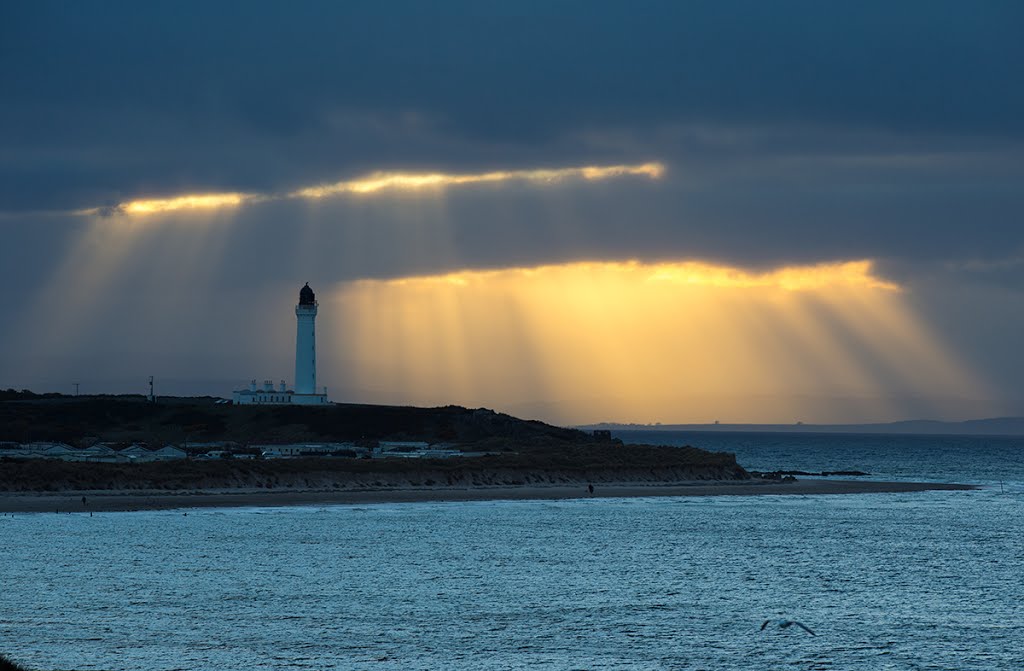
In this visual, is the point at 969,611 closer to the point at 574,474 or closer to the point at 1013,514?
the point at 1013,514

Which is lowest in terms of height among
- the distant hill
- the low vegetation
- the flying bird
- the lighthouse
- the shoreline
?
the flying bird

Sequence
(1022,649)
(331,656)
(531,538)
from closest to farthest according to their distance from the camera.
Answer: (331,656), (1022,649), (531,538)

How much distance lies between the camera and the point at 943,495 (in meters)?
111

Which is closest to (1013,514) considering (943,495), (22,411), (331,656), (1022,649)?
Answer: (943,495)

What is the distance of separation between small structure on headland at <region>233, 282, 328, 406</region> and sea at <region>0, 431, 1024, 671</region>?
84.3 meters

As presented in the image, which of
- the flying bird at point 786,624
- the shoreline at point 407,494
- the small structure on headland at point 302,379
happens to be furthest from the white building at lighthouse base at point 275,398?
the flying bird at point 786,624

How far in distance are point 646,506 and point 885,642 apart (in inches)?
2254

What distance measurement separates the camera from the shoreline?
80750 millimetres

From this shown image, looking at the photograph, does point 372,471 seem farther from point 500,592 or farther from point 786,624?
point 786,624

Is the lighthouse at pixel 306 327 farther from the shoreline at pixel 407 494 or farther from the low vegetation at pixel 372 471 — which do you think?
the shoreline at pixel 407 494

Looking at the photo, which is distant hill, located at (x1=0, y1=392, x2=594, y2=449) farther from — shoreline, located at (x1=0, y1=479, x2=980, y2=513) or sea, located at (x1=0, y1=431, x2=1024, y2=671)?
sea, located at (x1=0, y1=431, x2=1024, y2=671)

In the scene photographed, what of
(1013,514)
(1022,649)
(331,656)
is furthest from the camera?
(1013,514)

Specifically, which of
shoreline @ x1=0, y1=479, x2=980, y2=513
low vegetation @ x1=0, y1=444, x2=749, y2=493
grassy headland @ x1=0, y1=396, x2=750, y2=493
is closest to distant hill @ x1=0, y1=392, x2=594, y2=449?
grassy headland @ x1=0, y1=396, x2=750, y2=493

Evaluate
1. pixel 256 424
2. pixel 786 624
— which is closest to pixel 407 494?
pixel 786 624
